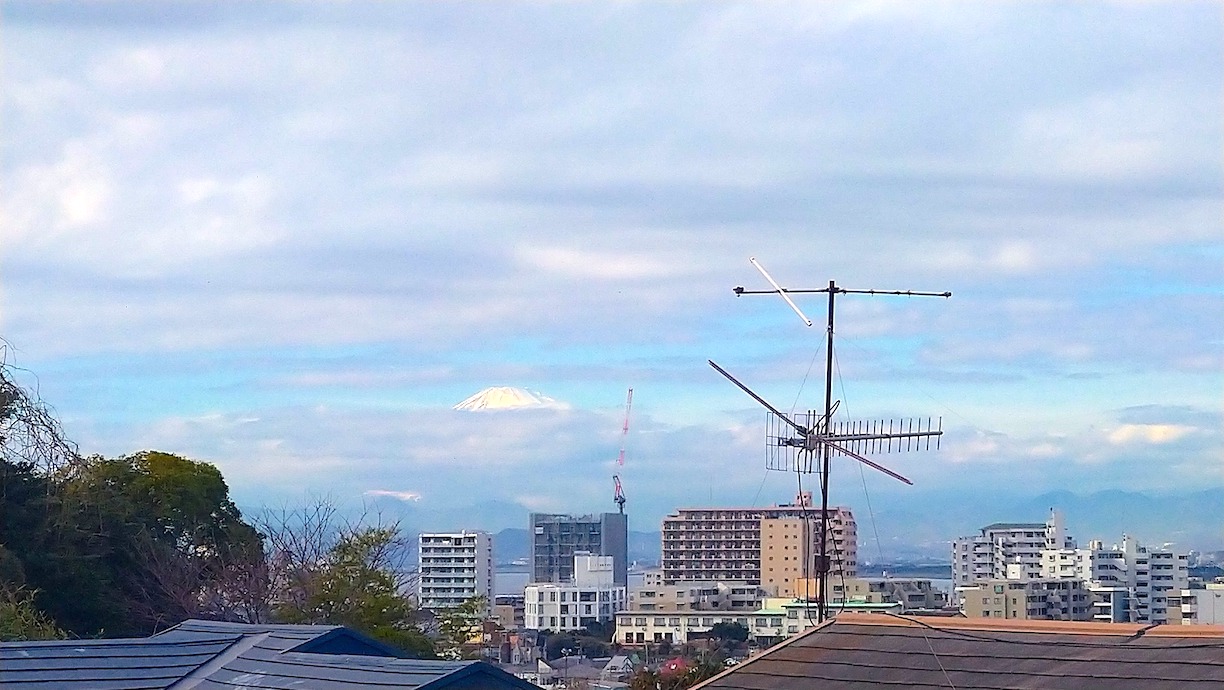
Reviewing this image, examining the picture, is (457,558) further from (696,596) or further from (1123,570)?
(1123,570)

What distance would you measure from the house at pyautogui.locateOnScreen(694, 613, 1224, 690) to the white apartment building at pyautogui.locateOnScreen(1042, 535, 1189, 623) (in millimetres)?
18386

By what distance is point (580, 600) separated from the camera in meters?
58.0

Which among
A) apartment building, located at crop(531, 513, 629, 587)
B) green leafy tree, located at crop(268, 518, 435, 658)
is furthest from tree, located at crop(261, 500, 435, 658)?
apartment building, located at crop(531, 513, 629, 587)

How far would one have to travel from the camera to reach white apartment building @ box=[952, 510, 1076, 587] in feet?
159

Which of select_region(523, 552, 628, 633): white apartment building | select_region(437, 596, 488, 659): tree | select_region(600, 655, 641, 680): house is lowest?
select_region(523, 552, 628, 633): white apartment building

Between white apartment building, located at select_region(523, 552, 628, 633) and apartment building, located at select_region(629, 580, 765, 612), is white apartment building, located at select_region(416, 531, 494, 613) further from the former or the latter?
apartment building, located at select_region(629, 580, 765, 612)

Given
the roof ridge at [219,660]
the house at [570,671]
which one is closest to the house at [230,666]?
the roof ridge at [219,660]

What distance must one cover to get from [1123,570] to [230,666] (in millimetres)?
38637

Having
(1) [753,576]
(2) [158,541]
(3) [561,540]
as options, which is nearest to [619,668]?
(2) [158,541]

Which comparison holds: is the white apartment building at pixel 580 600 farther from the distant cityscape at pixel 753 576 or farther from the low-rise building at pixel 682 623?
the low-rise building at pixel 682 623

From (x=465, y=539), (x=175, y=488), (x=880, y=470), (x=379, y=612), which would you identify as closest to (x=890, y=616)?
(x=880, y=470)

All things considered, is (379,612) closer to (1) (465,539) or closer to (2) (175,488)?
(2) (175,488)

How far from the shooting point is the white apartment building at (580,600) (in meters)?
54.3

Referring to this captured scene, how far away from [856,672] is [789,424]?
135 inches
